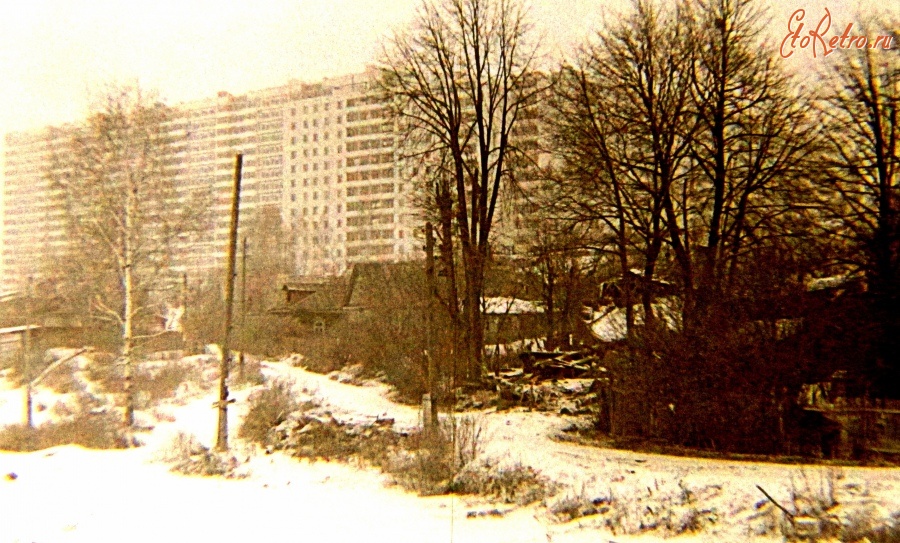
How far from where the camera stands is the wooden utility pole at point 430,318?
6129mm

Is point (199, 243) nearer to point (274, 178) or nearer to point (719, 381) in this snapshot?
point (274, 178)

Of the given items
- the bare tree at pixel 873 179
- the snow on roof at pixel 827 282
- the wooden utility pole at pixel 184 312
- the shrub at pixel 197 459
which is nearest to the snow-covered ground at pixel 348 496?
the shrub at pixel 197 459

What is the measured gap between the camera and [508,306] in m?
7.98

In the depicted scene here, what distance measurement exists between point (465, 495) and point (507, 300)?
11.7ft

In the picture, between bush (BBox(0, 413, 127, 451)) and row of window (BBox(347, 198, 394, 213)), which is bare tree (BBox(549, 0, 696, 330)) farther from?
bush (BBox(0, 413, 127, 451))

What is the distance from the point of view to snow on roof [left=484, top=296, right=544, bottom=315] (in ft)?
25.0

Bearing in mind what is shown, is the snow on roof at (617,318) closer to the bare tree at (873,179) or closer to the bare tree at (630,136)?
the bare tree at (630,136)

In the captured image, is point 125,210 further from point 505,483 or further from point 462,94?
point 505,483

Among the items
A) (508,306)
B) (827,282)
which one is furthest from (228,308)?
(827,282)

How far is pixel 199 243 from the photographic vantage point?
21.1ft

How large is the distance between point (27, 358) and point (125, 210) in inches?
73.8

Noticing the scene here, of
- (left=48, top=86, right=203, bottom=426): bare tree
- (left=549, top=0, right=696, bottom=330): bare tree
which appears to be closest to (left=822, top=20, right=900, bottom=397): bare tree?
(left=549, top=0, right=696, bottom=330): bare tree

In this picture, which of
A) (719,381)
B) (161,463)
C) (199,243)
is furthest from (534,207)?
(161,463)

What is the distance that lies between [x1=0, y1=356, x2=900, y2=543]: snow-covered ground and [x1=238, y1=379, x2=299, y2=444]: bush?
0.16 metres
